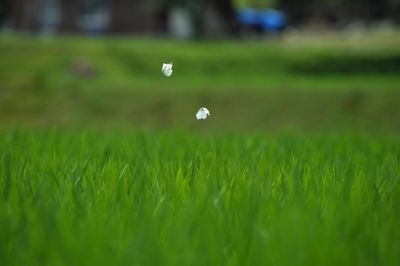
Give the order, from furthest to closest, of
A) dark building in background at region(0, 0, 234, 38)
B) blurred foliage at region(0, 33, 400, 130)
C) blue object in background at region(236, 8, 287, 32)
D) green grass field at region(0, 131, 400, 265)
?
blue object in background at region(236, 8, 287, 32) → dark building in background at region(0, 0, 234, 38) → blurred foliage at region(0, 33, 400, 130) → green grass field at region(0, 131, 400, 265)

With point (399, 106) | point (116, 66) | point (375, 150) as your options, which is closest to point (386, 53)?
point (399, 106)

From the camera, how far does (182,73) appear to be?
2234cm

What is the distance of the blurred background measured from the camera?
16.9 m

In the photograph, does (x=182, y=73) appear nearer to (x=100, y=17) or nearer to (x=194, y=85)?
(x=194, y=85)

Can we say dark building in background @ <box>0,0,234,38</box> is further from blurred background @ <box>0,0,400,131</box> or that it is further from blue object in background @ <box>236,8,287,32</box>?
Result: blue object in background @ <box>236,8,287,32</box>

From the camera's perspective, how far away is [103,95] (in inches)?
708

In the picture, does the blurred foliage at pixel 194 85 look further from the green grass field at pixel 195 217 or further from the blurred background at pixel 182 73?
the green grass field at pixel 195 217

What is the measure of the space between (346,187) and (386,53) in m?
24.0

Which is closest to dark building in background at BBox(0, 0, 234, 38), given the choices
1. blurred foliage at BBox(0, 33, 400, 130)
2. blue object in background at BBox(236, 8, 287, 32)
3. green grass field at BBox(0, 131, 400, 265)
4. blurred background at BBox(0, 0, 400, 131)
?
blurred background at BBox(0, 0, 400, 131)

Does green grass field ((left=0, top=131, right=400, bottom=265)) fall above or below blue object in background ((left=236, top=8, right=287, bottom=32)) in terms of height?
above

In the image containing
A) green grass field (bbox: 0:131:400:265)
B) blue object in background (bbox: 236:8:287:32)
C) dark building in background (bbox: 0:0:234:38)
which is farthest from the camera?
blue object in background (bbox: 236:8:287:32)

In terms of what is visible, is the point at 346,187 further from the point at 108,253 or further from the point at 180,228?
the point at 108,253

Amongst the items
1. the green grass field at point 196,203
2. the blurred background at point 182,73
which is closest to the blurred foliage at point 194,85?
the blurred background at point 182,73

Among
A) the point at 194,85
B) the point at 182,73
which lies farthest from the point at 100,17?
the point at 194,85
